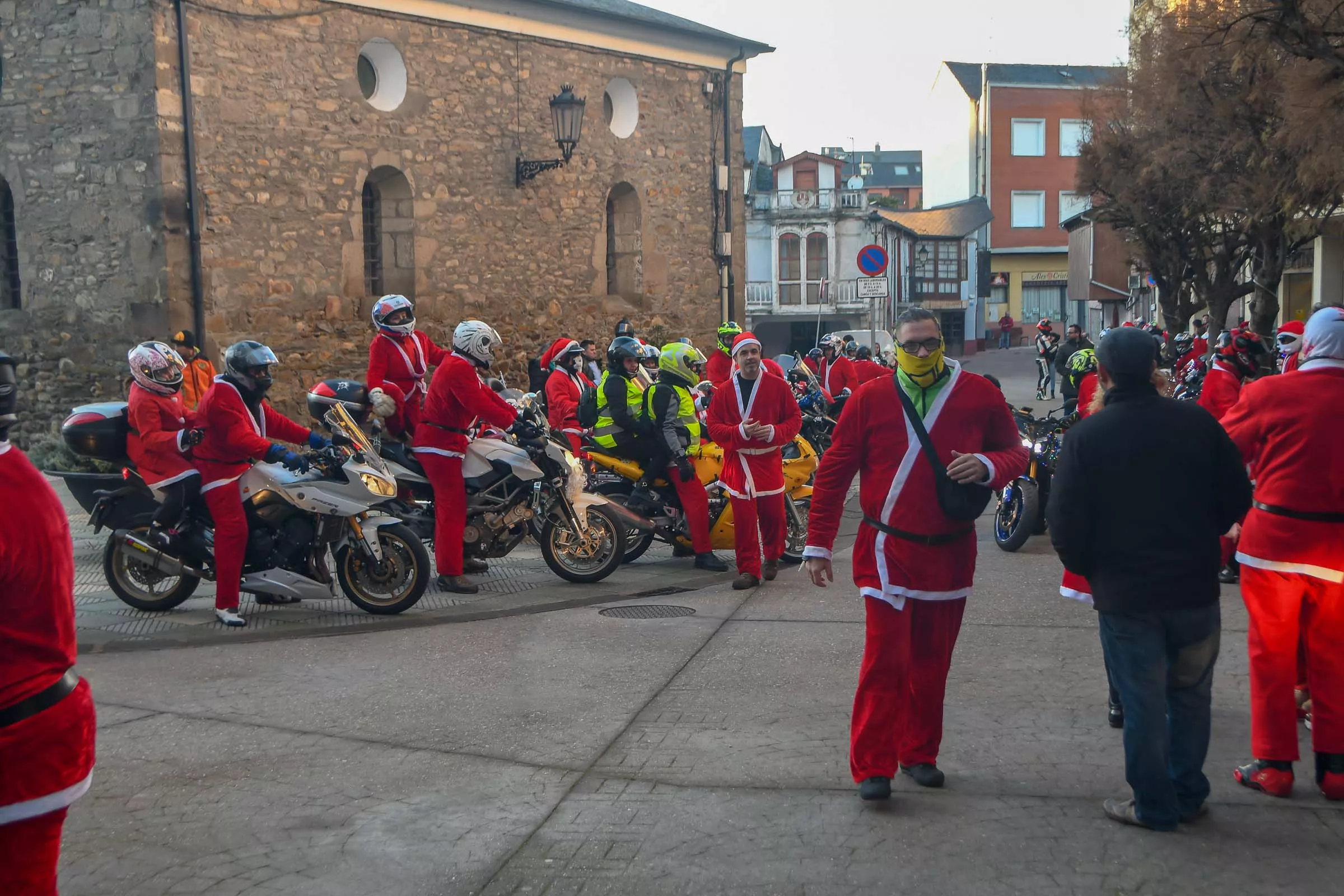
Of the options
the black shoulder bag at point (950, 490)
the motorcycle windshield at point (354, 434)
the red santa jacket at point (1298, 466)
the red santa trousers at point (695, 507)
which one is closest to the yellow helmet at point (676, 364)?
the red santa trousers at point (695, 507)

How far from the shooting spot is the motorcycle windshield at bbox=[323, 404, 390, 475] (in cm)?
866

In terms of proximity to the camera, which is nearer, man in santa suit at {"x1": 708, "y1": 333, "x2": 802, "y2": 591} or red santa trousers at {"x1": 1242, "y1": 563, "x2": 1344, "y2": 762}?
red santa trousers at {"x1": 1242, "y1": 563, "x2": 1344, "y2": 762}

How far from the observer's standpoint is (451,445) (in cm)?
923

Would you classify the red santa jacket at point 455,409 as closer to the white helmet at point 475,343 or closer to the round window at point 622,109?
the white helmet at point 475,343

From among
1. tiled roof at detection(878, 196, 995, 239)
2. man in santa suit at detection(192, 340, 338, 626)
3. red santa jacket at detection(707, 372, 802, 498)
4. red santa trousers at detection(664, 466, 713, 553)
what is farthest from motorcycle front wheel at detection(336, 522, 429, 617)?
tiled roof at detection(878, 196, 995, 239)

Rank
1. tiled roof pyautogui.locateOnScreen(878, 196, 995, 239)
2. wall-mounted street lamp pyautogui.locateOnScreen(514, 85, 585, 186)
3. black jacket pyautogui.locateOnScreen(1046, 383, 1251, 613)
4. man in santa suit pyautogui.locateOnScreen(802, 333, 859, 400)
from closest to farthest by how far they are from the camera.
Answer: black jacket pyautogui.locateOnScreen(1046, 383, 1251, 613)
man in santa suit pyautogui.locateOnScreen(802, 333, 859, 400)
wall-mounted street lamp pyautogui.locateOnScreen(514, 85, 585, 186)
tiled roof pyautogui.locateOnScreen(878, 196, 995, 239)

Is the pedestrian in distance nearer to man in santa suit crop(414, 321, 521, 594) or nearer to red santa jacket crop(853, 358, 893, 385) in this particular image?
man in santa suit crop(414, 321, 521, 594)

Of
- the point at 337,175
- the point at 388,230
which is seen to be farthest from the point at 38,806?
the point at 388,230

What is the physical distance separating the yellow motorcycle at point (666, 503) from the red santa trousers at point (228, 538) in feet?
9.66

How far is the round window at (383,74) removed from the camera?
19.8m

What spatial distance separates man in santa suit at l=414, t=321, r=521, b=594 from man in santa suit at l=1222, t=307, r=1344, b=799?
210 inches

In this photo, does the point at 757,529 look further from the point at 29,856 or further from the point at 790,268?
the point at 790,268

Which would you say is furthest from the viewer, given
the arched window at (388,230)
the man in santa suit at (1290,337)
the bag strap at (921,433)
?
the arched window at (388,230)

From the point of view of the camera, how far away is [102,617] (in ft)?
28.0
